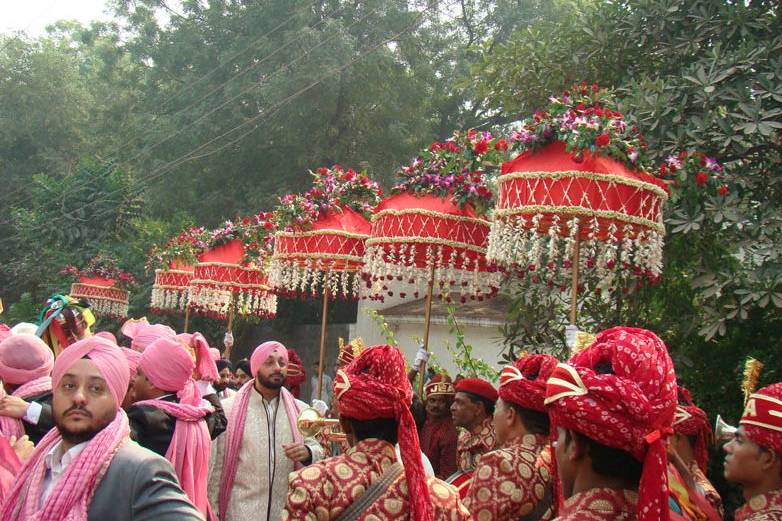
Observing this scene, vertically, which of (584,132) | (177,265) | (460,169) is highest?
(584,132)

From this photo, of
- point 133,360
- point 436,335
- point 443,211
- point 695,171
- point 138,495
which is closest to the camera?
point 138,495

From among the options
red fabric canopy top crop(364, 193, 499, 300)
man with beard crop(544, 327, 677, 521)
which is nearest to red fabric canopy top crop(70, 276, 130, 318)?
red fabric canopy top crop(364, 193, 499, 300)

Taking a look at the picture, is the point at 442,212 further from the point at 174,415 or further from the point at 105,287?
the point at 105,287

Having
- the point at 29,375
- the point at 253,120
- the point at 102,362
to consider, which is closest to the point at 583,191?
the point at 29,375

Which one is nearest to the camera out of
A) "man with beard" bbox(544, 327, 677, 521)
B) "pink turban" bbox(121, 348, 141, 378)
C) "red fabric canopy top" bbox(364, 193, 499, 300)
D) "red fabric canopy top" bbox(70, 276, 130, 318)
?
→ "man with beard" bbox(544, 327, 677, 521)

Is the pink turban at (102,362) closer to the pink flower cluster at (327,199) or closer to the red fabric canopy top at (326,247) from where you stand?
the red fabric canopy top at (326,247)

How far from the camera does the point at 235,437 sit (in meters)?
5.70

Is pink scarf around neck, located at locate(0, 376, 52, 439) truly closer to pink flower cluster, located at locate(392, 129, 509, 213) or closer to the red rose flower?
pink flower cluster, located at locate(392, 129, 509, 213)

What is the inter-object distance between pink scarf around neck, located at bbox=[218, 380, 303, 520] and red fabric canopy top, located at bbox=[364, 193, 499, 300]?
1.94 metres

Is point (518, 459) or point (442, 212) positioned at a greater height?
point (442, 212)

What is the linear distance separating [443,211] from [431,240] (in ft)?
0.92

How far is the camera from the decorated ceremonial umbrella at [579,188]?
589 centimetres

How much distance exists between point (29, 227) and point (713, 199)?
21965 millimetres

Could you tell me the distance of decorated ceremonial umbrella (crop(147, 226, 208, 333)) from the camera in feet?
45.3
